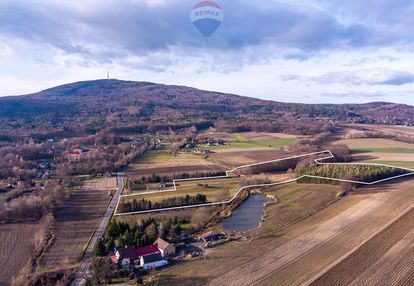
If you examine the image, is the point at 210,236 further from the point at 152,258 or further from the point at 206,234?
the point at 152,258

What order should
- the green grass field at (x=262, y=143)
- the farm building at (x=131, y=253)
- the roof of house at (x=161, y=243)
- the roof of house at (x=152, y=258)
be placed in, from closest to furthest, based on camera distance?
1. the roof of house at (x=152, y=258)
2. the farm building at (x=131, y=253)
3. the roof of house at (x=161, y=243)
4. the green grass field at (x=262, y=143)

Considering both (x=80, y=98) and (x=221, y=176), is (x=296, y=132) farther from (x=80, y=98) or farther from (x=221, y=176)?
(x=80, y=98)

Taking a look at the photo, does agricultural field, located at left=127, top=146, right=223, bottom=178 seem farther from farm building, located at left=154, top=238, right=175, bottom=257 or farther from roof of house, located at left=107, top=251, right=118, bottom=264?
roof of house, located at left=107, top=251, right=118, bottom=264

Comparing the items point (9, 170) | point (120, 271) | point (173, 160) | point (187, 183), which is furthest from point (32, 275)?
point (173, 160)

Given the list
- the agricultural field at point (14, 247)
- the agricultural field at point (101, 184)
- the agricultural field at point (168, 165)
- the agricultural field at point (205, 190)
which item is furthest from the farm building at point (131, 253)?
the agricultural field at point (168, 165)

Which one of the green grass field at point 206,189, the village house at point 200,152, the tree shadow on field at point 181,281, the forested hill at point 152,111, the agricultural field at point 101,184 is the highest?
the forested hill at point 152,111

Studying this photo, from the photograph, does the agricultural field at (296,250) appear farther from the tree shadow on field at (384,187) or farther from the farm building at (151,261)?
the tree shadow on field at (384,187)
